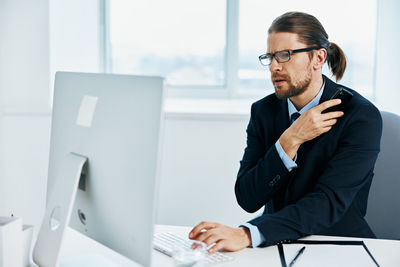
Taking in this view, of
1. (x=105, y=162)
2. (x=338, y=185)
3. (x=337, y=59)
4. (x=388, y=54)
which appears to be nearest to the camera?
(x=105, y=162)

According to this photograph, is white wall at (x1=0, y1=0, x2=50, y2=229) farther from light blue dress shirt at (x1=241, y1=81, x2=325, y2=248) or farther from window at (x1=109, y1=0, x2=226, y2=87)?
light blue dress shirt at (x1=241, y1=81, x2=325, y2=248)

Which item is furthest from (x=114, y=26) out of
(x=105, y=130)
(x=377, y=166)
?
(x=105, y=130)

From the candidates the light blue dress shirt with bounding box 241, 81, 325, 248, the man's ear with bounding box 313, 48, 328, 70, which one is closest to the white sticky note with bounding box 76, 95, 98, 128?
the light blue dress shirt with bounding box 241, 81, 325, 248

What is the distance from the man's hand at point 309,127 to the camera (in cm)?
159

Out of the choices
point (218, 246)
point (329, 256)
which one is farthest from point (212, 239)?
point (329, 256)

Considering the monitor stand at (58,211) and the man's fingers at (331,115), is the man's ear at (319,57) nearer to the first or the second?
the man's fingers at (331,115)

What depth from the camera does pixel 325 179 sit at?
1.55 metres

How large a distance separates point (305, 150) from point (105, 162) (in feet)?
2.60

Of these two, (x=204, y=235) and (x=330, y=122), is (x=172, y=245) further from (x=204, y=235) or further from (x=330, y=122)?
(x=330, y=122)

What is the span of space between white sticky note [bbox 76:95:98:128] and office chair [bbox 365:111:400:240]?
3.59ft

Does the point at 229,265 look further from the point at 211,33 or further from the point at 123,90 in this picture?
the point at 211,33

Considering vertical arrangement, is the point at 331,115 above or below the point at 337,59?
below

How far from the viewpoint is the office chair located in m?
1.75

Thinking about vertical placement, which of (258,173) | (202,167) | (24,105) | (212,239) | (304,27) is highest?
(304,27)
